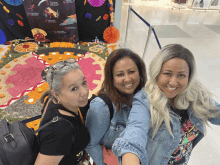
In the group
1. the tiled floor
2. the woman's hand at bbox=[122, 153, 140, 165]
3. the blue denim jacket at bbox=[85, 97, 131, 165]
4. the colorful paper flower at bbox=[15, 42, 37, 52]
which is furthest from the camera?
the colorful paper flower at bbox=[15, 42, 37, 52]

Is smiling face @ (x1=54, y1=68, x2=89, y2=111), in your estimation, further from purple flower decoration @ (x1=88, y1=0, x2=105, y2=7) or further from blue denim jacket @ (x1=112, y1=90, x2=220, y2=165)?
purple flower decoration @ (x1=88, y1=0, x2=105, y2=7)

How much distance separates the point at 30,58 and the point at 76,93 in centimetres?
360

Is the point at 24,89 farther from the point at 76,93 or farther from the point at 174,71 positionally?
the point at 174,71

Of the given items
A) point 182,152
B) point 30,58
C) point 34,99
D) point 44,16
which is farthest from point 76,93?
point 44,16

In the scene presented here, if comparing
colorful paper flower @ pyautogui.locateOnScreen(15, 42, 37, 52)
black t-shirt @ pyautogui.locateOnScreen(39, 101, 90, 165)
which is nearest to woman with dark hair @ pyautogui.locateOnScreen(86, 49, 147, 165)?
black t-shirt @ pyautogui.locateOnScreen(39, 101, 90, 165)

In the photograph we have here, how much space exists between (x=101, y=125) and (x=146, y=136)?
0.37 meters

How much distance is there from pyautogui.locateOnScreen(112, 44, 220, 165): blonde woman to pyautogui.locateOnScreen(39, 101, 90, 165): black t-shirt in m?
0.38

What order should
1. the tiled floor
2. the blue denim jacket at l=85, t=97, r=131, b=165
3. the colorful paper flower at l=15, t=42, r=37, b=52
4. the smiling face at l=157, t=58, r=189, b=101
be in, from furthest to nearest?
1. the colorful paper flower at l=15, t=42, r=37, b=52
2. the tiled floor
3. the blue denim jacket at l=85, t=97, r=131, b=165
4. the smiling face at l=157, t=58, r=189, b=101

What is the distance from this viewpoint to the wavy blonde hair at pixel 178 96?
3.07 ft

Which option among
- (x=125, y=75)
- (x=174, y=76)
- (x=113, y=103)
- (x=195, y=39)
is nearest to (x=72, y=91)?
(x=113, y=103)

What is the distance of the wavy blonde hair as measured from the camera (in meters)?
0.94

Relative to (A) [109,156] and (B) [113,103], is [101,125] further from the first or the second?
(A) [109,156]

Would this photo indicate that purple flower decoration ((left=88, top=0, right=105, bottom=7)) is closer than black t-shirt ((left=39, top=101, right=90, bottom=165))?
No

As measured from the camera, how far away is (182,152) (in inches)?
46.3
